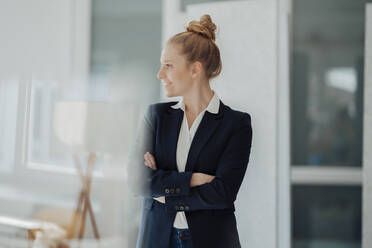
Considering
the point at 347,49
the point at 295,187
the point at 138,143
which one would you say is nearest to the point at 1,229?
the point at 138,143

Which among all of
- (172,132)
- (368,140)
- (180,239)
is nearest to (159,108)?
(172,132)

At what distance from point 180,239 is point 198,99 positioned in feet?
1.64

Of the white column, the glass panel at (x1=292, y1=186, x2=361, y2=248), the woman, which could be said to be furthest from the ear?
the glass panel at (x1=292, y1=186, x2=361, y2=248)

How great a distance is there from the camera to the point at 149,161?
1338mm

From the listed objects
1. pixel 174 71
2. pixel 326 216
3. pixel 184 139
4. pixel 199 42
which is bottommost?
pixel 326 216

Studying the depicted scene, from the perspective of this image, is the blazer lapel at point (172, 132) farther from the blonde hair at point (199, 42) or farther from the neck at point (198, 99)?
the blonde hair at point (199, 42)

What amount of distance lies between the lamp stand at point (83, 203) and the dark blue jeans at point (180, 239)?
1.69 ft

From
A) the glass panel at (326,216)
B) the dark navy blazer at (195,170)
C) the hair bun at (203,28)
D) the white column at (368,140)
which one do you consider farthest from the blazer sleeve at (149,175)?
the glass panel at (326,216)

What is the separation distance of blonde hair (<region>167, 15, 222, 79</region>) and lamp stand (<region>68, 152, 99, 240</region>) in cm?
67

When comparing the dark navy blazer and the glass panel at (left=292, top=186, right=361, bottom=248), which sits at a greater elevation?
the dark navy blazer

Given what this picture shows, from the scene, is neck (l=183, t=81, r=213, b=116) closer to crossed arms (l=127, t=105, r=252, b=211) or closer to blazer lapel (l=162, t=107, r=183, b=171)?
blazer lapel (l=162, t=107, r=183, b=171)

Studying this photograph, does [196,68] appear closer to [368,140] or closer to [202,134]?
[202,134]

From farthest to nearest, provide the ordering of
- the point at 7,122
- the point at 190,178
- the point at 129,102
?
the point at 129,102 → the point at 7,122 → the point at 190,178

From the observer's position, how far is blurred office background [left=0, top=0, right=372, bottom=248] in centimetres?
152
